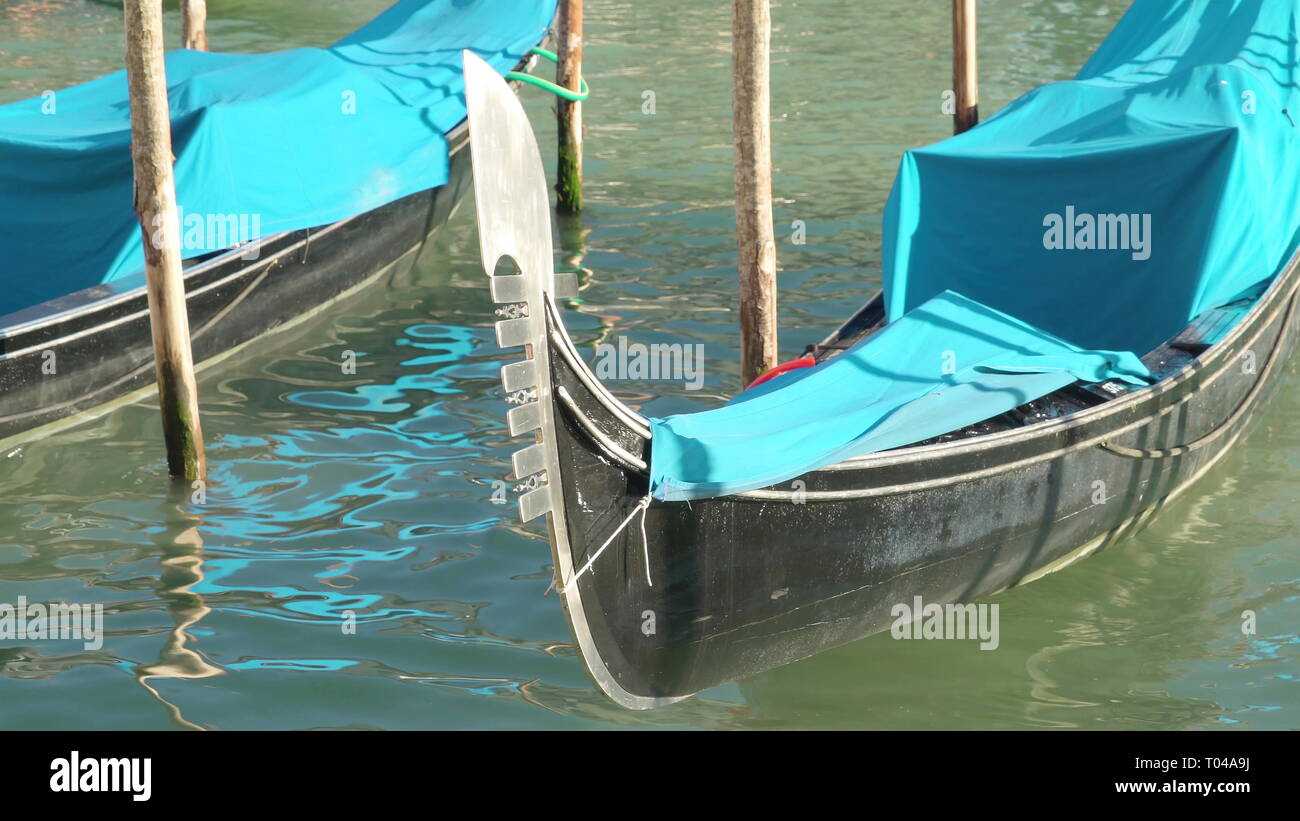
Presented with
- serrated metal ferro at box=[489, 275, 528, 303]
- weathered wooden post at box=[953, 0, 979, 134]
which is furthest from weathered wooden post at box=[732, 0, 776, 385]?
serrated metal ferro at box=[489, 275, 528, 303]

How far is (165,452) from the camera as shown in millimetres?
7074

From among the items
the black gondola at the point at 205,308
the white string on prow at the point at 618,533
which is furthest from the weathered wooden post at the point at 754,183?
the black gondola at the point at 205,308

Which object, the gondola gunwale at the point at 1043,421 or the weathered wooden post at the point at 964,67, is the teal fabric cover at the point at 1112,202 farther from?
the weathered wooden post at the point at 964,67

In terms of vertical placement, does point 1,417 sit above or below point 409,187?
below

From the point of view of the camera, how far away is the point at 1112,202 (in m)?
6.57

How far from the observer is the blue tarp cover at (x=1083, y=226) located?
549cm

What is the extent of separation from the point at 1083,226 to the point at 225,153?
4579 millimetres

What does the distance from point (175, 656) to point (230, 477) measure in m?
1.67

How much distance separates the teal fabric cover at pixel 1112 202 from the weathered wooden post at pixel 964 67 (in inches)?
31.8

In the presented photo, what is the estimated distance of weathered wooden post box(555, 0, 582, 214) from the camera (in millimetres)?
10148

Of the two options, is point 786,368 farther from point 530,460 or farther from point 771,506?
point 530,460

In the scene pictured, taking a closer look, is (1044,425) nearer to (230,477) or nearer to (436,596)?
(436,596)

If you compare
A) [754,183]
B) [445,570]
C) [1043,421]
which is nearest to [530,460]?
[445,570]

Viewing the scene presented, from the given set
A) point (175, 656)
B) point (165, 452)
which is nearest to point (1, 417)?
point (165, 452)
